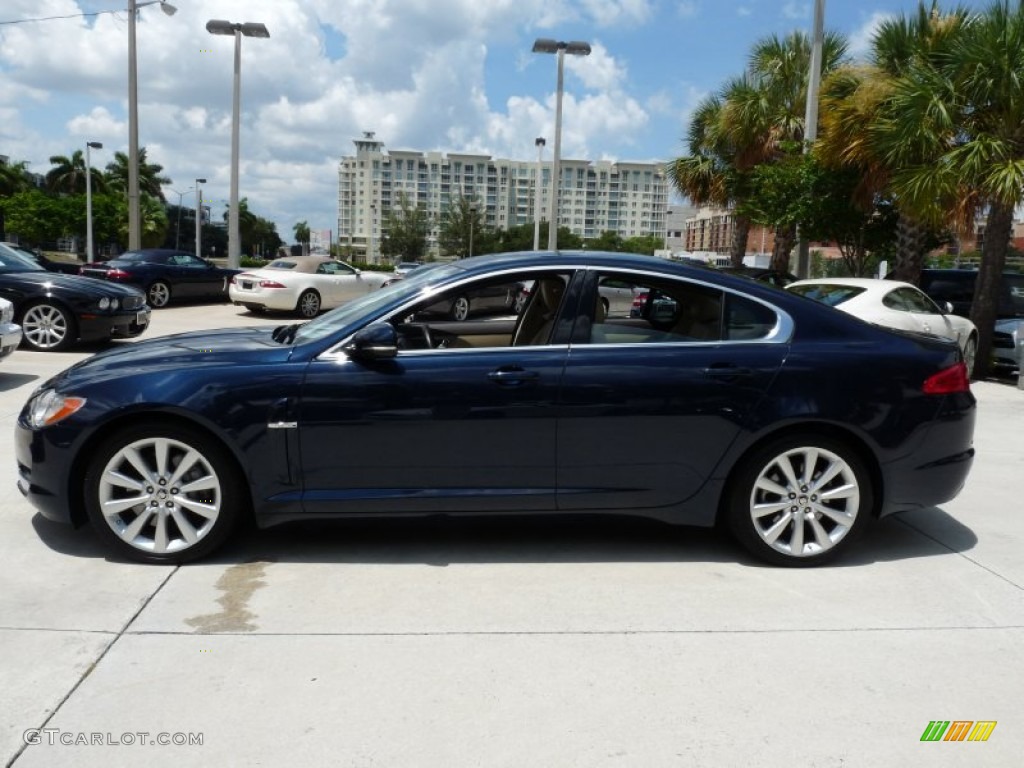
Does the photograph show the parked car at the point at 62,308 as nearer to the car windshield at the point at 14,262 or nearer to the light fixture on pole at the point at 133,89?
the car windshield at the point at 14,262

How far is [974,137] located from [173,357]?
494 inches

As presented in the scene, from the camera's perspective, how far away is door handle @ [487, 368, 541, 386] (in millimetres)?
4277

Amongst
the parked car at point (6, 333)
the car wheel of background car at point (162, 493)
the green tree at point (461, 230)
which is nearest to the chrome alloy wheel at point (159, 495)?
the car wheel of background car at point (162, 493)

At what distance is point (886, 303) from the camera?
10750mm

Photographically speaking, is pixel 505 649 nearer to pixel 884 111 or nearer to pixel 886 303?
pixel 886 303

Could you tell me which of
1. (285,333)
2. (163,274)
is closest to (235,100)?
(163,274)

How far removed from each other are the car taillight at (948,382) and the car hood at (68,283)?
10158mm

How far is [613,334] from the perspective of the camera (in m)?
4.51

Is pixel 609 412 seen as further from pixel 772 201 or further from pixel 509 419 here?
pixel 772 201

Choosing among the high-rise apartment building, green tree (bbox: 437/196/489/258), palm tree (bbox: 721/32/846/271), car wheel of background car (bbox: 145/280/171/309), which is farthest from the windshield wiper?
the high-rise apartment building

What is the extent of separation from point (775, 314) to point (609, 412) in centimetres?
103

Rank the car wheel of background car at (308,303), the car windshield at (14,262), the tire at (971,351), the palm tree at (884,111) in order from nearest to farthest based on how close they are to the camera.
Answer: the car windshield at (14,262) < the tire at (971,351) < the palm tree at (884,111) < the car wheel of background car at (308,303)

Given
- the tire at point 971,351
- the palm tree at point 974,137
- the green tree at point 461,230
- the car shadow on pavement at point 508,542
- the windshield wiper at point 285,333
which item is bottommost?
the car shadow on pavement at point 508,542

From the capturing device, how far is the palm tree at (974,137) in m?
12.4
